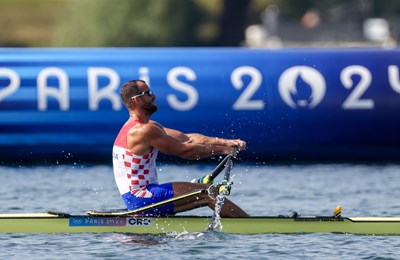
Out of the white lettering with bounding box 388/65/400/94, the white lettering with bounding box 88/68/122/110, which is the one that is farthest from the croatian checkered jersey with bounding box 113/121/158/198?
the white lettering with bounding box 388/65/400/94

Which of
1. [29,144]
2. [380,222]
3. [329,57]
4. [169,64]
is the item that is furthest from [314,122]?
[380,222]

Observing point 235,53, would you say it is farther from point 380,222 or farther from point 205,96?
point 380,222

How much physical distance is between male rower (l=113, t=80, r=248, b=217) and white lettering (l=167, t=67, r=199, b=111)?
252 inches

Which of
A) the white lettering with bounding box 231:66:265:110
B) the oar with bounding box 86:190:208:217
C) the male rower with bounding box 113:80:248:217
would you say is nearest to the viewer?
the oar with bounding box 86:190:208:217

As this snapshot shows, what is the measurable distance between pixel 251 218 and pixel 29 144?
281 inches

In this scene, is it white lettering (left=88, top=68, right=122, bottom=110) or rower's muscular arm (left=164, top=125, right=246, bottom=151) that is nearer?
rower's muscular arm (left=164, top=125, right=246, bottom=151)

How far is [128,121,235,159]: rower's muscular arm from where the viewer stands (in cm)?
1320

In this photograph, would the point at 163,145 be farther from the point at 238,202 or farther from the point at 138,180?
the point at 238,202

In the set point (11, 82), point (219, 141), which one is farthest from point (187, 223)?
point (11, 82)

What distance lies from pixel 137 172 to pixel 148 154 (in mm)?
210

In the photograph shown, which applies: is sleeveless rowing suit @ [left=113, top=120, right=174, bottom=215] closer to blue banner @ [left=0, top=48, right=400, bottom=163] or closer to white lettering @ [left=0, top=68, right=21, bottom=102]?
blue banner @ [left=0, top=48, right=400, bottom=163]

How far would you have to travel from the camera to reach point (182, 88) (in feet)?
65.5

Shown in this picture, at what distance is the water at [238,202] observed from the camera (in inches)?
499

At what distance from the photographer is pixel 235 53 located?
20.2m
